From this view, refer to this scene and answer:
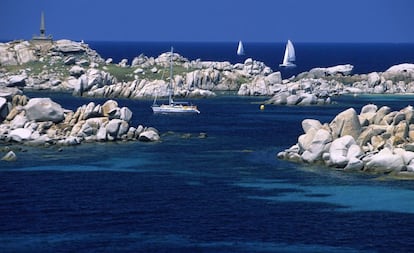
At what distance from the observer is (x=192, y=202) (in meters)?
82.1

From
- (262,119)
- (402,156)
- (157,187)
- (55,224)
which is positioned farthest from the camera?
(262,119)

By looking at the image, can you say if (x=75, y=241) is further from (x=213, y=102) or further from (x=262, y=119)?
(x=213, y=102)

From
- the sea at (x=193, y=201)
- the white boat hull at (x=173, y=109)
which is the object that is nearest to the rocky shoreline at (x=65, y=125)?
the sea at (x=193, y=201)

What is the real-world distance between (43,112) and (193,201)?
143ft

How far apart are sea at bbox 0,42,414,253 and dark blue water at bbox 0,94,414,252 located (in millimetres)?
88

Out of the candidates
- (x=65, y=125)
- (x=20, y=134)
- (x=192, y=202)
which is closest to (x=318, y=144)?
(x=192, y=202)

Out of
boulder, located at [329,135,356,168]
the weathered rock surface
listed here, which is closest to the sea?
boulder, located at [329,135,356,168]

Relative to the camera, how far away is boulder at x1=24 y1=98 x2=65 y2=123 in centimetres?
12112

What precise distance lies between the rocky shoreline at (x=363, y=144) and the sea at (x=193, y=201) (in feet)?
5.13

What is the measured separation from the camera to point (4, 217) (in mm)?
A: 75625

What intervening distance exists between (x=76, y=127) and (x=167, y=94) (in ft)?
214

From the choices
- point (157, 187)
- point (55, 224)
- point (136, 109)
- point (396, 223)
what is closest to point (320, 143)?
point (157, 187)

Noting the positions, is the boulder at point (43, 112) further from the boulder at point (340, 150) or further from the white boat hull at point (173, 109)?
the white boat hull at point (173, 109)

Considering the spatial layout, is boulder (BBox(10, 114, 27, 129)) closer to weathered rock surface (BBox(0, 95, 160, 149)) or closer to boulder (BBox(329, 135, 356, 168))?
weathered rock surface (BBox(0, 95, 160, 149))
